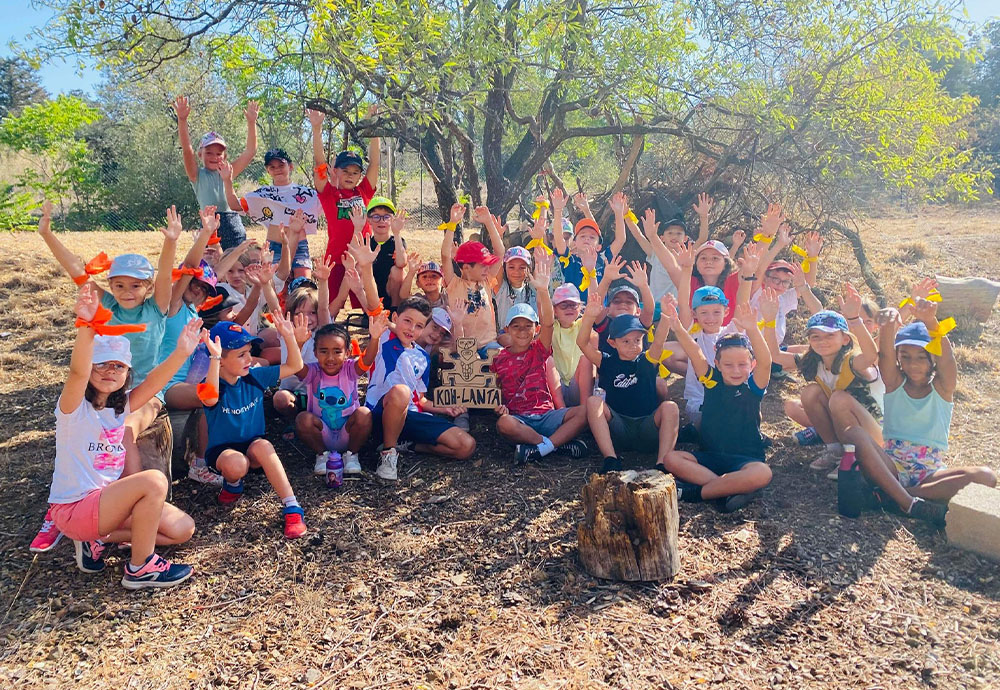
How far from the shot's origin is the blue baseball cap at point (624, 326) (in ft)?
15.1

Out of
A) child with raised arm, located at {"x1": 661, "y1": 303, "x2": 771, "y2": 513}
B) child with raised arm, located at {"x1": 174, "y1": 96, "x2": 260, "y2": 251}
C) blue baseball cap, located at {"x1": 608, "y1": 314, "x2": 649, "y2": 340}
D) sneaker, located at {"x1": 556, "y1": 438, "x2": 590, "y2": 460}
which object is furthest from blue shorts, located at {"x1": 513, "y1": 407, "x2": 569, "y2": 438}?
child with raised arm, located at {"x1": 174, "y1": 96, "x2": 260, "y2": 251}

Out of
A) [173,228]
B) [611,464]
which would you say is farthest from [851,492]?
[173,228]

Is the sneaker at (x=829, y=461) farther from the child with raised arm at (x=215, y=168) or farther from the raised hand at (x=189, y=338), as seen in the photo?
the child with raised arm at (x=215, y=168)

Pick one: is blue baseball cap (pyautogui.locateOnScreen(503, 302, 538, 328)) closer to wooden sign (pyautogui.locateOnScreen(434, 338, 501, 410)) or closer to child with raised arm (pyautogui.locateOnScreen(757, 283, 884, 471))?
wooden sign (pyautogui.locateOnScreen(434, 338, 501, 410))

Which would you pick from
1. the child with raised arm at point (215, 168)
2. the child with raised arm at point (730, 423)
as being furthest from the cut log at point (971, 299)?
the child with raised arm at point (215, 168)

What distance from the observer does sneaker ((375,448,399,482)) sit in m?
4.30

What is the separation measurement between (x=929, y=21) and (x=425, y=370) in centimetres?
575

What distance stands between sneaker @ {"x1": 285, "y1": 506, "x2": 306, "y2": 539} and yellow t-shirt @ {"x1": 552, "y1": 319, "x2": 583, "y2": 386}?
7.14ft

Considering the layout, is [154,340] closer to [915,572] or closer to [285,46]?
[285,46]

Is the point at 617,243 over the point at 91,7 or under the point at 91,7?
under

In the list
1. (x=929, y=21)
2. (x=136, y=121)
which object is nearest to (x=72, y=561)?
(x=929, y=21)

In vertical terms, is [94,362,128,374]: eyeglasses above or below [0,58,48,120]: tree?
below

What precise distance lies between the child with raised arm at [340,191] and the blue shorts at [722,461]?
3.29 m

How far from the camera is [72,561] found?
11.0 feet
